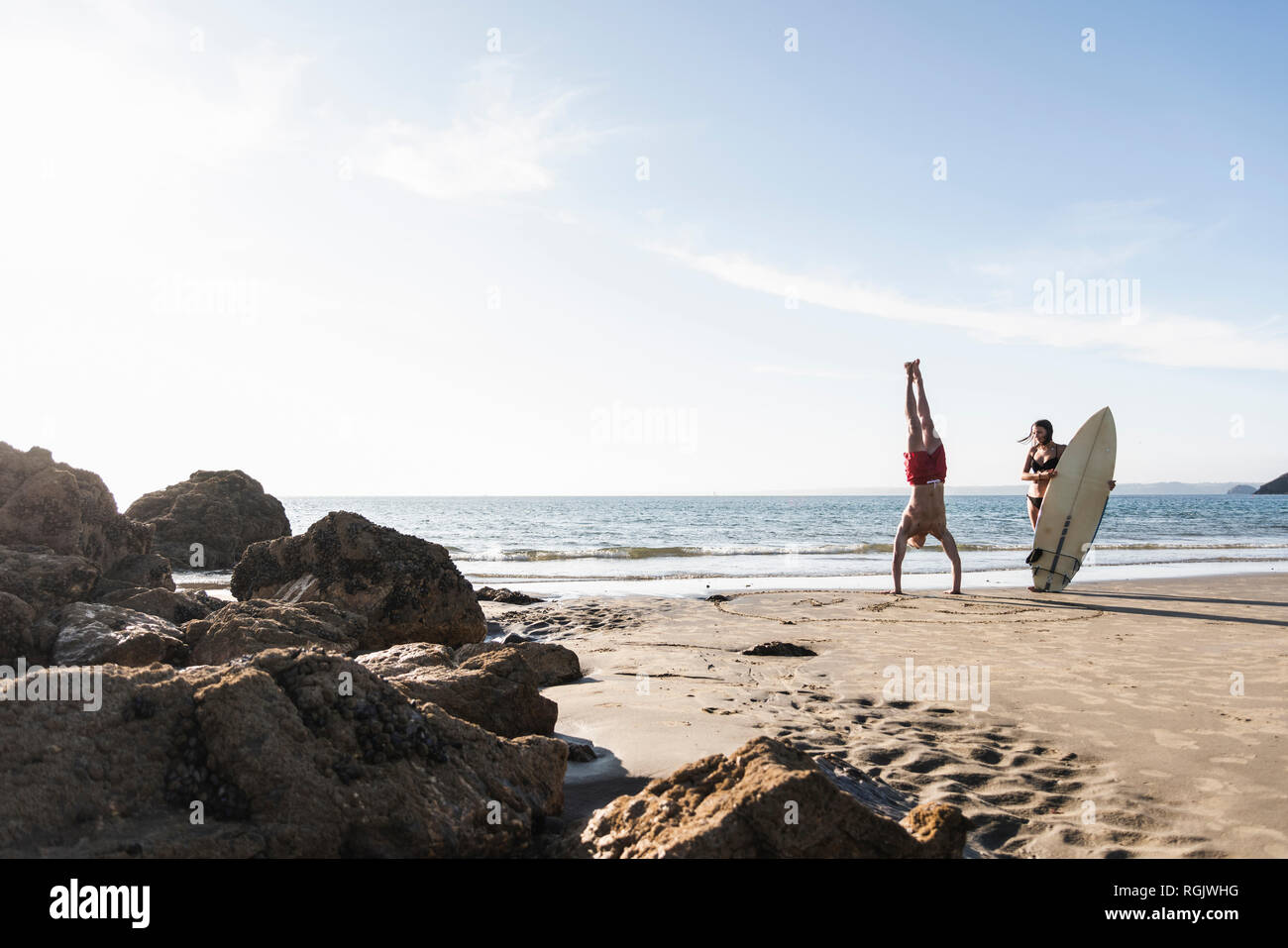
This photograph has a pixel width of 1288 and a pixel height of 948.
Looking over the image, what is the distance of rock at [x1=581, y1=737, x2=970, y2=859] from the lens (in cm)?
213

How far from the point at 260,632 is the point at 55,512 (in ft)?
10.3

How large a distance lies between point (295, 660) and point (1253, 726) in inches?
177

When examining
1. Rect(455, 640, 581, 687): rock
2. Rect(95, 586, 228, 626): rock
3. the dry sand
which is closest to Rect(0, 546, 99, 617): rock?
Rect(95, 586, 228, 626): rock

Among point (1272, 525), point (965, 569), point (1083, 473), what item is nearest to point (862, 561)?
point (965, 569)

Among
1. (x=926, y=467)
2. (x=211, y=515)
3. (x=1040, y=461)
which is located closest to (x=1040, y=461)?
(x=1040, y=461)

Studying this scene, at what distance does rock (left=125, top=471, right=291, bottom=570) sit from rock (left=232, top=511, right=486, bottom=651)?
11128 millimetres

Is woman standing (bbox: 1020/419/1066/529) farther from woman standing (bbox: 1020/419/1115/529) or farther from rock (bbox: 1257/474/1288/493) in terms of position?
rock (bbox: 1257/474/1288/493)

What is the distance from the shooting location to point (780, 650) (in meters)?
6.21

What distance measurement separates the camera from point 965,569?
48.6 ft

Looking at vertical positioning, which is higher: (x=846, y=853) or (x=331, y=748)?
(x=331, y=748)

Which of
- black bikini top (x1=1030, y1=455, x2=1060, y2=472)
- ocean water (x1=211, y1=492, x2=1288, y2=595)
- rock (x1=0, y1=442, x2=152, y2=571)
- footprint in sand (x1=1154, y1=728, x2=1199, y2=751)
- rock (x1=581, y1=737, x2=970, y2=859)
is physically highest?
black bikini top (x1=1030, y1=455, x2=1060, y2=472)

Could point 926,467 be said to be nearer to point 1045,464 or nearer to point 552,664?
point 1045,464

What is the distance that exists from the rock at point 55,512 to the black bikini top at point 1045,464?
33.6 ft
